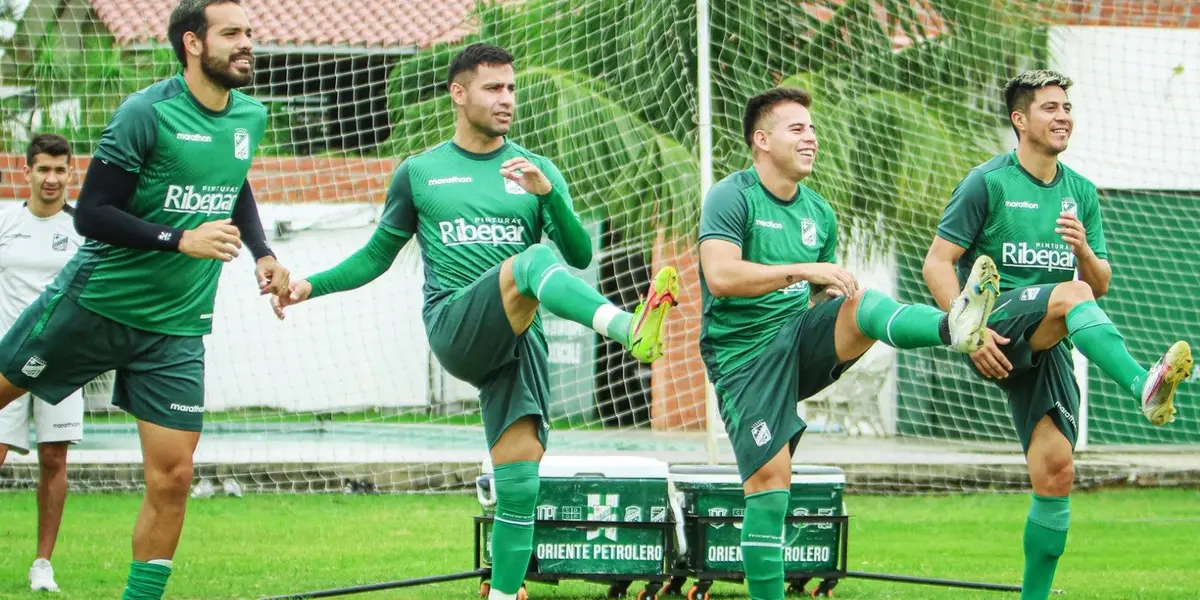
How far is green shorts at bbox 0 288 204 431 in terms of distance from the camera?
5777mm

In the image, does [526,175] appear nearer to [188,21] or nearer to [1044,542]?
[188,21]

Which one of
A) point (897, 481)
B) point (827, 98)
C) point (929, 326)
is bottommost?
point (897, 481)

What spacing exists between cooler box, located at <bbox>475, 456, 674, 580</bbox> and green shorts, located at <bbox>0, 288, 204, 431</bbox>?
212 centimetres

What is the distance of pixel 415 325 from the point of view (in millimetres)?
22078

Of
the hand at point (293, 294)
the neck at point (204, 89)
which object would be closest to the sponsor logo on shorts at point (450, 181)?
the hand at point (293, 294)

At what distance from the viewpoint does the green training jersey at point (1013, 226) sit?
6.50m

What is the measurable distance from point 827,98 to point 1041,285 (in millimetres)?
8133

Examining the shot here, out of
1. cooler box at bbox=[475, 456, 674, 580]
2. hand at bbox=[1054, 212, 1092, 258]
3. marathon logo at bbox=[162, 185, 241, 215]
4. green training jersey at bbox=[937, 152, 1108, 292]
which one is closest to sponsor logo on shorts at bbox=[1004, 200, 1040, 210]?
green training jersey at bbox=[937, 152, 1108, 292]

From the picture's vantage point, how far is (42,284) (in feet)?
26.8

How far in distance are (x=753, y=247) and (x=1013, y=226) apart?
3.87ft

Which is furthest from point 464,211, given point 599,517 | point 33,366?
point 599,517

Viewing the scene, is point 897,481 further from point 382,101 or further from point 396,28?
point 382,101

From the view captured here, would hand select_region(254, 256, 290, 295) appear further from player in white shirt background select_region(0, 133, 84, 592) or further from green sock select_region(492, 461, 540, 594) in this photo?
player in white shirt background select_region(0, 133, 84, 592)

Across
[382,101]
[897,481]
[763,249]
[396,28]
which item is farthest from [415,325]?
[763,249]
